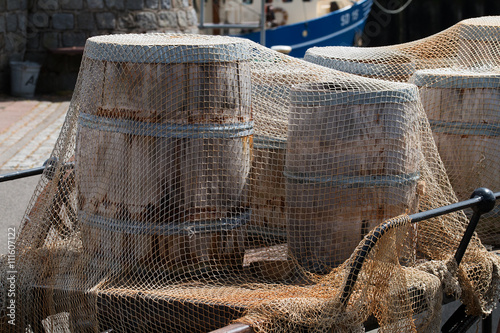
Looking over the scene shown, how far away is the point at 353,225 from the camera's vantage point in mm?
2850

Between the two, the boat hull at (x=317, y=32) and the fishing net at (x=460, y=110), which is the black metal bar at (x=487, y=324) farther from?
the boat hull at (x=317, y=32)

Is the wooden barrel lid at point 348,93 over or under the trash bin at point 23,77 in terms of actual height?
over

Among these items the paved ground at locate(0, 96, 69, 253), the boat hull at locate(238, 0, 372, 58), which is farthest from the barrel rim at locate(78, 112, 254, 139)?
the boat hull at locate(238, 0, 372, 58)

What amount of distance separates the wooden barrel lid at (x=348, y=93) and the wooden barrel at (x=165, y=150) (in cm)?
25

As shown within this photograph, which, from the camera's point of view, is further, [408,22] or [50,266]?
[408,22]

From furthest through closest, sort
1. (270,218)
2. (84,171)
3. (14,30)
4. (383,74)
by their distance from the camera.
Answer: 1. (14,30)
2. (383,74)
3. (270,218)
4. (84,171)

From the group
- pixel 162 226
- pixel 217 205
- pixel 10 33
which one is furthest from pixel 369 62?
pixel 10 33

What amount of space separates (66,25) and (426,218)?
10.5m

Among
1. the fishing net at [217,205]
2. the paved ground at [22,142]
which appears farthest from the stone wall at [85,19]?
the fishing net at [217,205]

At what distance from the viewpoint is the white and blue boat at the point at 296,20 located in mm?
15180

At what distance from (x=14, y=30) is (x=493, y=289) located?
10.5 meters

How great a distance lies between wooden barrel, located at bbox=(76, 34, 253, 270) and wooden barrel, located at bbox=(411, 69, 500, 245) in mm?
1167

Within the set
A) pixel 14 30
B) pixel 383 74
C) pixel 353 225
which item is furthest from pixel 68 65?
pixel 353 225

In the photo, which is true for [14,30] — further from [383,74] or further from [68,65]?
[383,74]
